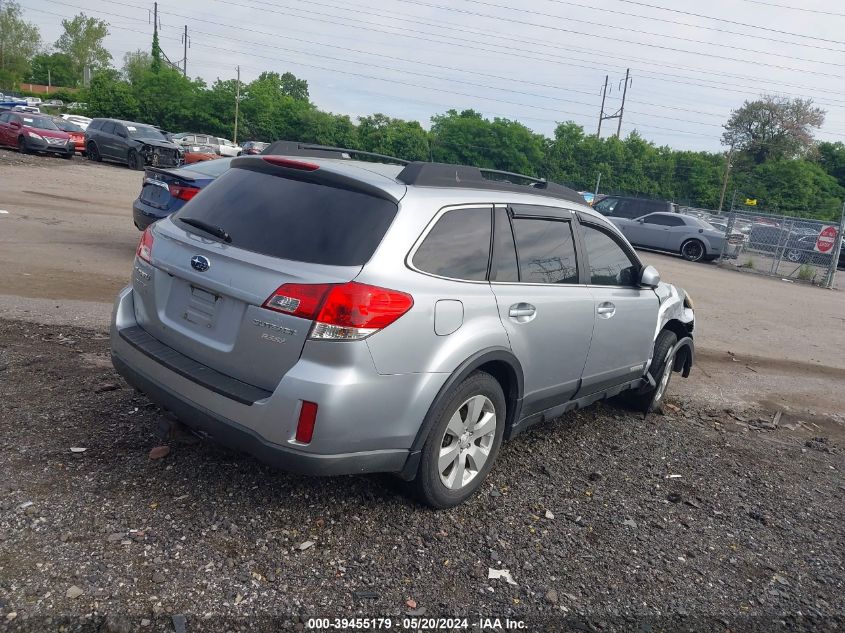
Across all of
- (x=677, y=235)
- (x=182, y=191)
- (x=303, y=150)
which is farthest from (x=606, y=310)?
(x=677, y=235)

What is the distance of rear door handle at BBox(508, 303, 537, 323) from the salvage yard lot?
1046 millimetres

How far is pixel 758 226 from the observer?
22.8 meters

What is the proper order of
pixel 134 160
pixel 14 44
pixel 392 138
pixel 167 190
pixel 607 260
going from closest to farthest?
pixel 607 260 → pixel 167 190 → pixel 134 160 → pixel 392 138 → pixel 14 44

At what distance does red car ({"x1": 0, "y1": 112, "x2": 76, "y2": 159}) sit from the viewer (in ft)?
88.1

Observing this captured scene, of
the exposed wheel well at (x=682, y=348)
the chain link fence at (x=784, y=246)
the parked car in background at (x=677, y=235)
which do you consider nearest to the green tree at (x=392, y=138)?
the parked car in background at (x=677, y=235)

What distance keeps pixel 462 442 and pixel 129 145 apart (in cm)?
2775

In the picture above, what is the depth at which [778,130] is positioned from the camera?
72.4 m

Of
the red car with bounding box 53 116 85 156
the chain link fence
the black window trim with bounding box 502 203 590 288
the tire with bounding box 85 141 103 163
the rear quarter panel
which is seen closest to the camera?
the rear quarter panel

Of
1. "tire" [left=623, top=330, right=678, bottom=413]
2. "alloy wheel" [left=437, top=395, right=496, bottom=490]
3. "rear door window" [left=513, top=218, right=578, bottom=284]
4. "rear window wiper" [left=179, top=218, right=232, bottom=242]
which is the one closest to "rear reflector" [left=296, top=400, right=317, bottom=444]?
"alloy wheel" [left=437, top=395, right=496, bottom=490]

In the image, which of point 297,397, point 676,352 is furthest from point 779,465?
point 297,397

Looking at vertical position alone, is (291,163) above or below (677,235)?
above

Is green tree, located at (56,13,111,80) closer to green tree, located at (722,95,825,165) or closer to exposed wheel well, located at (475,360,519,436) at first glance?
green tree, located at (722,95,825,165)

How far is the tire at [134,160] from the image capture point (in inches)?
1094

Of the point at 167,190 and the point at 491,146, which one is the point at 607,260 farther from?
the point at 491,146
